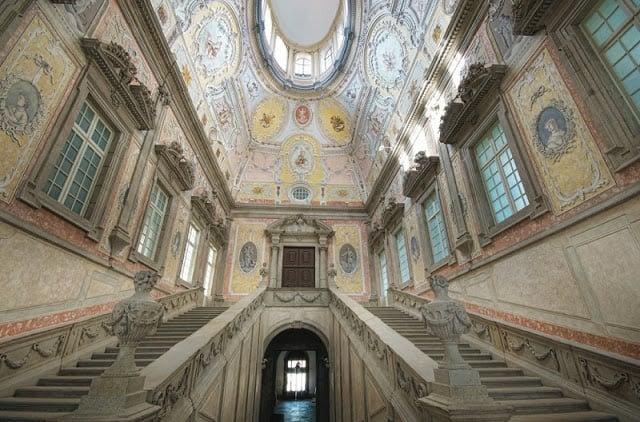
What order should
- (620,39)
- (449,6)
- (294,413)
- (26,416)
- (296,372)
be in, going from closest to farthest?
1. (26,416)
2. (620,39)
3. (449,6)
4. (294,413)
5. (296,372)

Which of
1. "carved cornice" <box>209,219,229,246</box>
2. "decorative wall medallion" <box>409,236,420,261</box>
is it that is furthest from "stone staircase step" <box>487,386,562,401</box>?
"carved cornice" <box>209,219,229,246</box>

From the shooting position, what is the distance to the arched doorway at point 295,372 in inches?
493

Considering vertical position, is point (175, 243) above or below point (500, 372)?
above

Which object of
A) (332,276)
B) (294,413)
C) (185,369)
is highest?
(332,276)

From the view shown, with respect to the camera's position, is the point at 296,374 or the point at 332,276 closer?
the point at 332,276

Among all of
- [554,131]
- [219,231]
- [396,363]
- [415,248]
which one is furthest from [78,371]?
[415,248]

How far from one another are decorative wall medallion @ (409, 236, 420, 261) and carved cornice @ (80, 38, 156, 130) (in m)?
8.39

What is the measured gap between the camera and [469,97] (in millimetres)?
6219

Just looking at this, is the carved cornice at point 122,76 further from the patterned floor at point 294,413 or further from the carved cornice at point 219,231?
the patterned floor at point 294,413

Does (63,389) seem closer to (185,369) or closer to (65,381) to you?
(65,381)

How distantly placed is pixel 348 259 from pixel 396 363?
1060 centimetres

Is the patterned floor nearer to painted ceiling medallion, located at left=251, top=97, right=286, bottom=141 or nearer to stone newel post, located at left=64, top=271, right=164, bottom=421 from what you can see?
stone newel post, located at left=64, top=271, right=164, bottom=421

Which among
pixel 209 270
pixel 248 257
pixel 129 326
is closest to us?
pixel 129 326

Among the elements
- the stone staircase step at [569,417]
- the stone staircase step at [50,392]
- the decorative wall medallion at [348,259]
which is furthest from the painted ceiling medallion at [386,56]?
the stone staircase step at [50,392]
